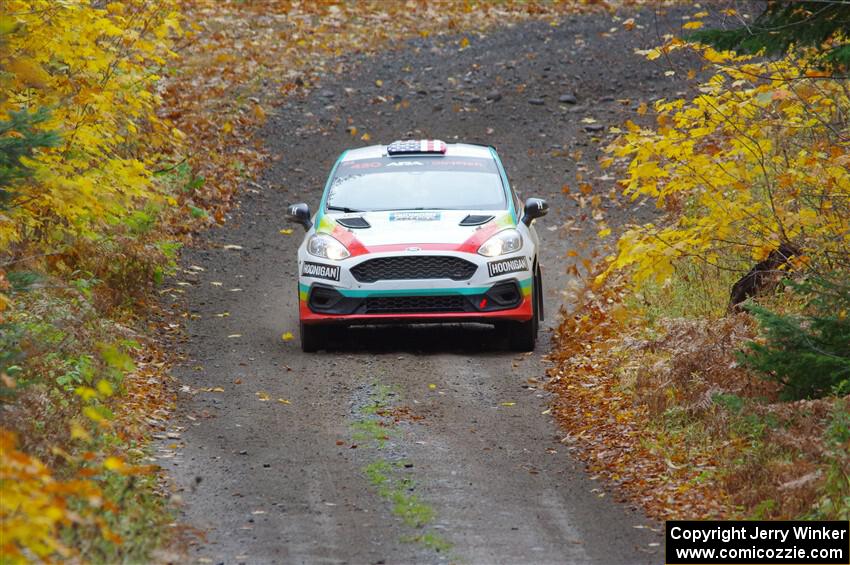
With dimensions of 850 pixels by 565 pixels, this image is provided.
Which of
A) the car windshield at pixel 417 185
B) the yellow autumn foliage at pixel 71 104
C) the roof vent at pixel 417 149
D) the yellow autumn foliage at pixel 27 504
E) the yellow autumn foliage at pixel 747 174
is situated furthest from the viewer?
the roof vent at pixel 417 149

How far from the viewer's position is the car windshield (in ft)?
42.1

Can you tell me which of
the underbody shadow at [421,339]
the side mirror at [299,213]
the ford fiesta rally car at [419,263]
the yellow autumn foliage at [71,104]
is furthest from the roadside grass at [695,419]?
the yellow autumn foliage at [71,104]

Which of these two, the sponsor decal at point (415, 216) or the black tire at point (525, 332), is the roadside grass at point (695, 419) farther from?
the sponsor decal at point (415, 216)

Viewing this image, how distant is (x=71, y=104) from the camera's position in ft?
38.2

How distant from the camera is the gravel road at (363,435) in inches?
281

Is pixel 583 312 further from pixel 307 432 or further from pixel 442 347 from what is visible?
pixel 307 432

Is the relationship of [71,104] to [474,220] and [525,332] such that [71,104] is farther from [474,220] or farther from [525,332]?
[525,332]

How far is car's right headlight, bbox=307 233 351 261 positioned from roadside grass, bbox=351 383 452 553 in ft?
5.38

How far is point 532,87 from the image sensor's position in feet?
84.8

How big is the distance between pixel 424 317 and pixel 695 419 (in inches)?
141

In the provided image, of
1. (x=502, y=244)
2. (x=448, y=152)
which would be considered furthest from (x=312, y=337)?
(x=448, y=152)

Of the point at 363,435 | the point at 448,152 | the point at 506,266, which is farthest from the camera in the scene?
the point at 448,152

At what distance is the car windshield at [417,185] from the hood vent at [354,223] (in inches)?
10.0

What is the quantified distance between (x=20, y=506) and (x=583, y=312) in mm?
9498
